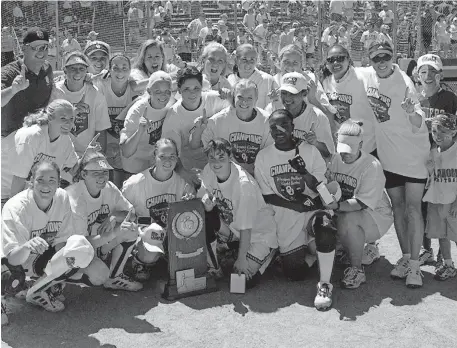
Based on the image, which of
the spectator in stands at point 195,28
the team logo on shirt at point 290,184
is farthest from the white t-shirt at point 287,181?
the spectator in stands at point 195,28

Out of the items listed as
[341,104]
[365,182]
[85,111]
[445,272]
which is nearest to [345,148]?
[365,182]

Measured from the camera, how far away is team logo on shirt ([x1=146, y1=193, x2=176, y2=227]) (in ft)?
16.6

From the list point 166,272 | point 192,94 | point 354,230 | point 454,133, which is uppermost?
point 192,94

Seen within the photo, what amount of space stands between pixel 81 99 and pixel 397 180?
120 inches

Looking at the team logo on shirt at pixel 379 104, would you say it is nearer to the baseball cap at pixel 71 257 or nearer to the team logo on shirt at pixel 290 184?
the team logo on shirt at pixel 290 184

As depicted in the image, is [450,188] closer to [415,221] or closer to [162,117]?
[415,221]

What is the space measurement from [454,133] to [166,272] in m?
2.82

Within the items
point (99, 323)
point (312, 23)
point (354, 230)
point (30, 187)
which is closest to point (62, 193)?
point (30, 187)

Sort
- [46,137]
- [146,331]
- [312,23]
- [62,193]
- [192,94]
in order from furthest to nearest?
1. [312,23]
2. [192,94]
3. [46,137]
4. [62,193]
5. [146,331]

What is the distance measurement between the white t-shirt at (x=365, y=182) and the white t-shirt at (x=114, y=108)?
2225 millimetres

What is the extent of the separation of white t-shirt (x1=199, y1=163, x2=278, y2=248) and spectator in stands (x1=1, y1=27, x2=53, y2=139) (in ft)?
5.72

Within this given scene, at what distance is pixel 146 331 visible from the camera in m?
4.17

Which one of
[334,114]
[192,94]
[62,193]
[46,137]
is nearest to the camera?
[62,193]

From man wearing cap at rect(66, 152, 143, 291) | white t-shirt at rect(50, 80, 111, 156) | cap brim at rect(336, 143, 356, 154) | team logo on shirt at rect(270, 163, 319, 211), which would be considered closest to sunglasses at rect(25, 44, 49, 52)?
white t-shirt at rect(50, 80, 111, 156)
